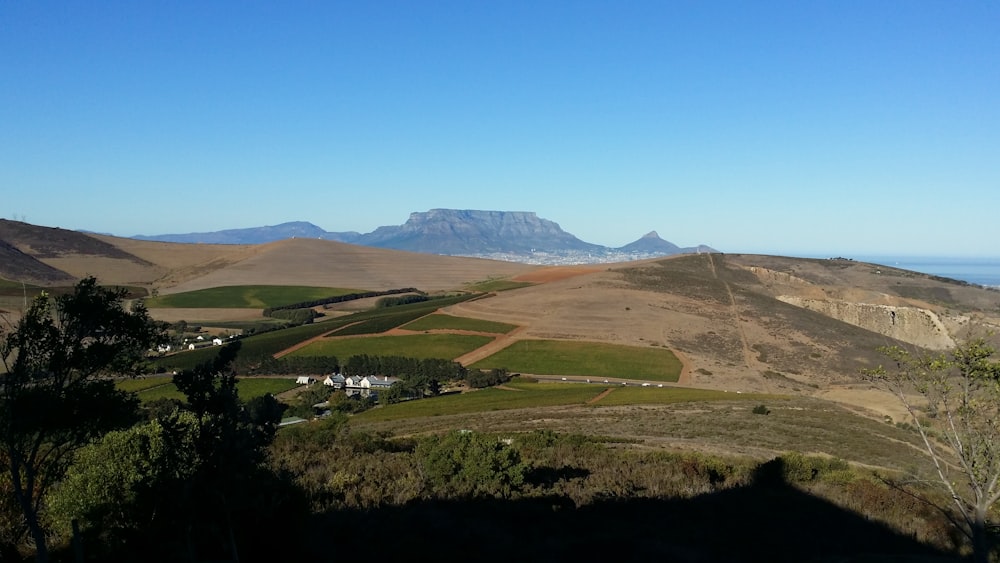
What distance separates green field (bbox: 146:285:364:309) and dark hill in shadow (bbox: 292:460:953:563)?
358ft

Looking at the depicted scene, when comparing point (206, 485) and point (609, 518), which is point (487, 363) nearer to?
point (609, 518)

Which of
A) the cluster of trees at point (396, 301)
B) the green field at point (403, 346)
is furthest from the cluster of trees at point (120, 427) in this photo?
the cluster of trees at point (396, 301)

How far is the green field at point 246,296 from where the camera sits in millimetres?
118137

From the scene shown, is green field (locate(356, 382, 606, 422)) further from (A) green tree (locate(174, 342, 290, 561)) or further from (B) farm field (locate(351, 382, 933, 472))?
(A) green tree (locate(174, 342, 290, 561))

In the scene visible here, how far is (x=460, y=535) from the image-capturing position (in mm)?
17938

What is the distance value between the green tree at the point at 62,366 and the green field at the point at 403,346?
57879mm

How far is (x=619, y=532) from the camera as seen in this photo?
19.0 metres

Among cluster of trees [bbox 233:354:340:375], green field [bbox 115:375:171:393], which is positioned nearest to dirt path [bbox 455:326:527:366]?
cluster of trees [bbox 233:354:340:375]

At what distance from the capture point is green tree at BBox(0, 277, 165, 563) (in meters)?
12.4

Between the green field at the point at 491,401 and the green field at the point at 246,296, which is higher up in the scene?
the green field at the point at 246,296

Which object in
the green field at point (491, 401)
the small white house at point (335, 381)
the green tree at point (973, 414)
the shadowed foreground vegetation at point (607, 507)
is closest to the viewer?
the green tree at point (973, 414)

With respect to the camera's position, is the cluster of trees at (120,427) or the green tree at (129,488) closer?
the cluster of trees at (120,427)

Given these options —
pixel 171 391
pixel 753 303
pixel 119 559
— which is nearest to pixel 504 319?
pixel 753 303

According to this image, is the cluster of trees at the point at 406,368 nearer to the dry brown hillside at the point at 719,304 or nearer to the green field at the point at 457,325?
A: the dry brown hillside at the point at 719,304
